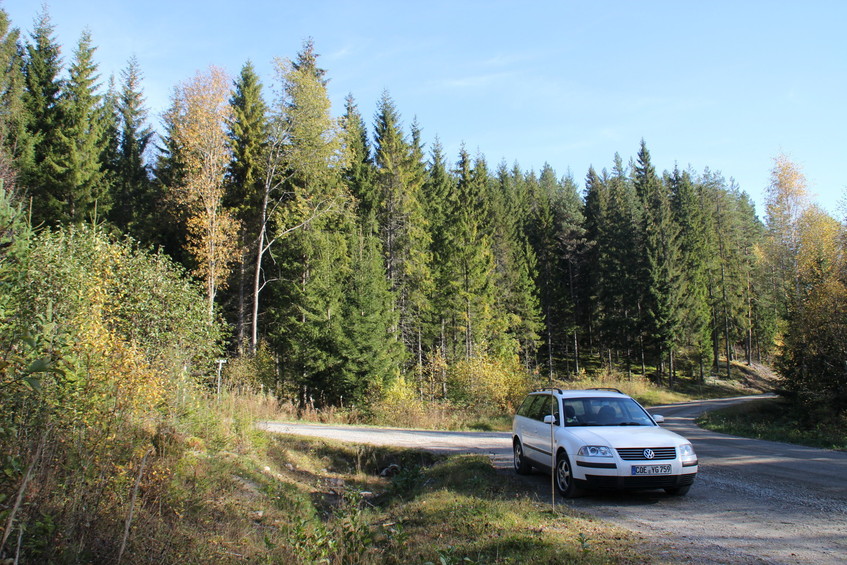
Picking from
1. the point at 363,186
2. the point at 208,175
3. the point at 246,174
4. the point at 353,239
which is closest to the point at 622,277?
the point at 363,186

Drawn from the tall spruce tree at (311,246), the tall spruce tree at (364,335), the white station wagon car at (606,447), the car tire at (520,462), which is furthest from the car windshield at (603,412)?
the tall spruce tree at (311,246)

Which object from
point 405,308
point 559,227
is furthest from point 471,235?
point 559,227

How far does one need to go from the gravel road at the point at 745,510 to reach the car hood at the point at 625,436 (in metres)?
0.90

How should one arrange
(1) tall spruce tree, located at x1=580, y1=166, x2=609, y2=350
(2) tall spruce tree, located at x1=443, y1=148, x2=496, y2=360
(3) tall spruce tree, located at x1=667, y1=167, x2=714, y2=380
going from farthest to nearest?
(1) tall spruce tree, located at x1=580, y1=166, x2=609, y2=350 < (3) tall spruce tree, located at x1=667, y1=167, x2=714, y2=380 < (2) tall spruce tree, located at x1=443, y1=148, x2=496, y2=360

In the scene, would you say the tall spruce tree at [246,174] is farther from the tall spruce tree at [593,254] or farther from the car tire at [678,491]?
the tall spruce tree at [593,254]

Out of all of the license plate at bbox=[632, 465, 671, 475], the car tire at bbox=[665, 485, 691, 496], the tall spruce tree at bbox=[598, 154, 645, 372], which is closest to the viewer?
the license plate at bbox=[632, 465, 671, 475]

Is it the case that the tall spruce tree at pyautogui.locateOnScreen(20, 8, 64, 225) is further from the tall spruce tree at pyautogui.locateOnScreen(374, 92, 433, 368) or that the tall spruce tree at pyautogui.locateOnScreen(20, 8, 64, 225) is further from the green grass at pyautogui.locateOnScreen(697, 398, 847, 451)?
the green grass at pyautogui.locateOnScreen(697, 398, 847, 451)

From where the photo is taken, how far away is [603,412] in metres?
9.27

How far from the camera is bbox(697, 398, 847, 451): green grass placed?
53.8ft

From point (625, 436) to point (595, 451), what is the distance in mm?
627

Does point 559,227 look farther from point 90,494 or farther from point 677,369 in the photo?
point 90,494

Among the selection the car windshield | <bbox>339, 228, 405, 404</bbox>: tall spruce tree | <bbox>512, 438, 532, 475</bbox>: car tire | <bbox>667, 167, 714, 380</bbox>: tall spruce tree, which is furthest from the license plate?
<bbox>667, 167, 714, 380</bbox>: tall spruce tree

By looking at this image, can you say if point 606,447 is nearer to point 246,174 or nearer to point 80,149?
point 246,174

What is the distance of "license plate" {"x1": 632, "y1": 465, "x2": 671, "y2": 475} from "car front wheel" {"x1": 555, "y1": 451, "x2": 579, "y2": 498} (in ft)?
3.10
